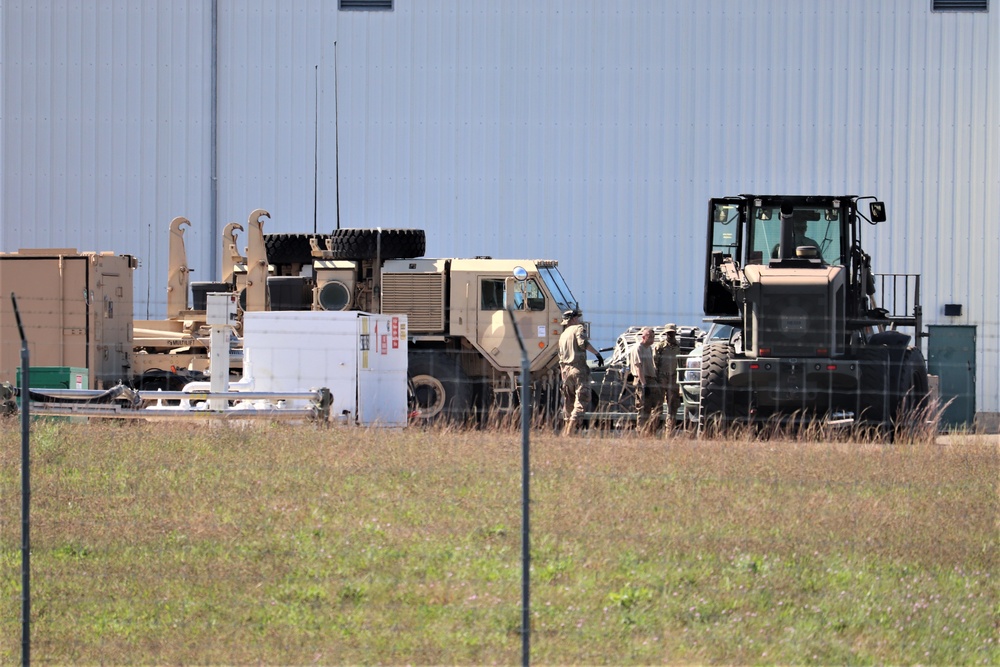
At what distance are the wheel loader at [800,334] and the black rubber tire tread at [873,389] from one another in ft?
0.04

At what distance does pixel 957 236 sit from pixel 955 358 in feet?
11.2

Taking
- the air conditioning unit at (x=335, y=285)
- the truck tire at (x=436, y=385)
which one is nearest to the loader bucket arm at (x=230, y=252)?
the air conditioning unit at (x=335, y=285)

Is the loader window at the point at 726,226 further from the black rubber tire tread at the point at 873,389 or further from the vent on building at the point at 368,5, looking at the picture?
the vent on building at the point at 368,5

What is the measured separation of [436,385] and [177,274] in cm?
595

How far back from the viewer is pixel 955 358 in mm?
19875

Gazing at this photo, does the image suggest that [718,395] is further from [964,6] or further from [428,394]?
[964,6]

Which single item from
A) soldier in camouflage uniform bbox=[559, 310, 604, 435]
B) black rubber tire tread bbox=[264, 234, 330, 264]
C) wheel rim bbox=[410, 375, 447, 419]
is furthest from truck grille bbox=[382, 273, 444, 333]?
soldier in camouflage uniform bbox=[559, 310, 604, 435]

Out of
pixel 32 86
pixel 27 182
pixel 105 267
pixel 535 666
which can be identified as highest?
pixel 32 86

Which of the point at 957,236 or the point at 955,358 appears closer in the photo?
the point at 955,358

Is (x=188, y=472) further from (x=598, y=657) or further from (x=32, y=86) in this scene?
(x=32, y=86)

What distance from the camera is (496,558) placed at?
24.4 feet

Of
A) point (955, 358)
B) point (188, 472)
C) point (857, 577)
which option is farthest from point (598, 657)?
point (955, 358)

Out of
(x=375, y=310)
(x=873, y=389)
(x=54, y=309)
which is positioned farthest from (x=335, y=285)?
(x=873, y=389)

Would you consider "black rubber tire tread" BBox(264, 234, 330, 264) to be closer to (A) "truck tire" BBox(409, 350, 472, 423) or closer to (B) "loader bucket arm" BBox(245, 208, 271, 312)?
(B) "loader bucket arm" BBox(245, 208, 271, 312)
